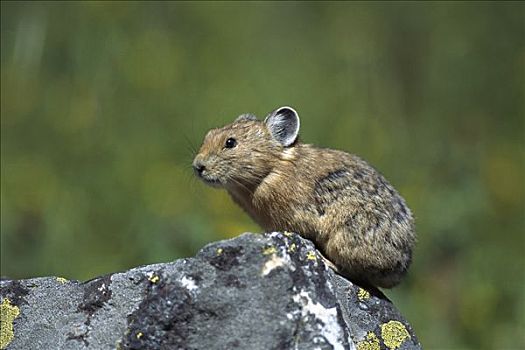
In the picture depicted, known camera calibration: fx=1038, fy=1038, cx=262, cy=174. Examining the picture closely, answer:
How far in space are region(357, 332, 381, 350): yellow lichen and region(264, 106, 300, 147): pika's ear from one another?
191 centimetres

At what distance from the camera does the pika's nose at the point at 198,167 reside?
314 inches

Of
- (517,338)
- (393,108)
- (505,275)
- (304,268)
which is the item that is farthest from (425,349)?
(304,268)

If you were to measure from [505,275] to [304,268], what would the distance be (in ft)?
22.1

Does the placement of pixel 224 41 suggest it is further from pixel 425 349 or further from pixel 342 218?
pixel 342 218

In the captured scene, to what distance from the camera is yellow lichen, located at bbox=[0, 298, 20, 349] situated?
6.56 meters

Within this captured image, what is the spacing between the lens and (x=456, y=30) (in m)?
14.6

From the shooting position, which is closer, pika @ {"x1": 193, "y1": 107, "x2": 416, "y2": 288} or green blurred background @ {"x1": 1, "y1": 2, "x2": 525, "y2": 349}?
pika @ {"x1": 193, "y1": 107, "x2": 416, "y2": 288}

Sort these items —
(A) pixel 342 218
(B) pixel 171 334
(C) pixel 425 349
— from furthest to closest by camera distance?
(C) pixel 425 349 → (A) pixel 342 218 → (B) pixel 171 334

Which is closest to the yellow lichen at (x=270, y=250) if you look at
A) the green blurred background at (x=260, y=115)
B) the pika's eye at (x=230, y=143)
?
the pika's eye at (x=230, y=143)

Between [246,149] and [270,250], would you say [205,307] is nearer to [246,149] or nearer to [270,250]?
[270,250]

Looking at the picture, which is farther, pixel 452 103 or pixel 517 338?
pixel 452 103

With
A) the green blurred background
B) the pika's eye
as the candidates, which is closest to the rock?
the pika's eye

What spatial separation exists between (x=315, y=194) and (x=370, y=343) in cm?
138

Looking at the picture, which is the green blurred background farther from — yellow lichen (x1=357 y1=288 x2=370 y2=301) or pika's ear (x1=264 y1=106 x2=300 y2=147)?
yellow lichen (x1=357 y1=288 x2=370 y2=301)
